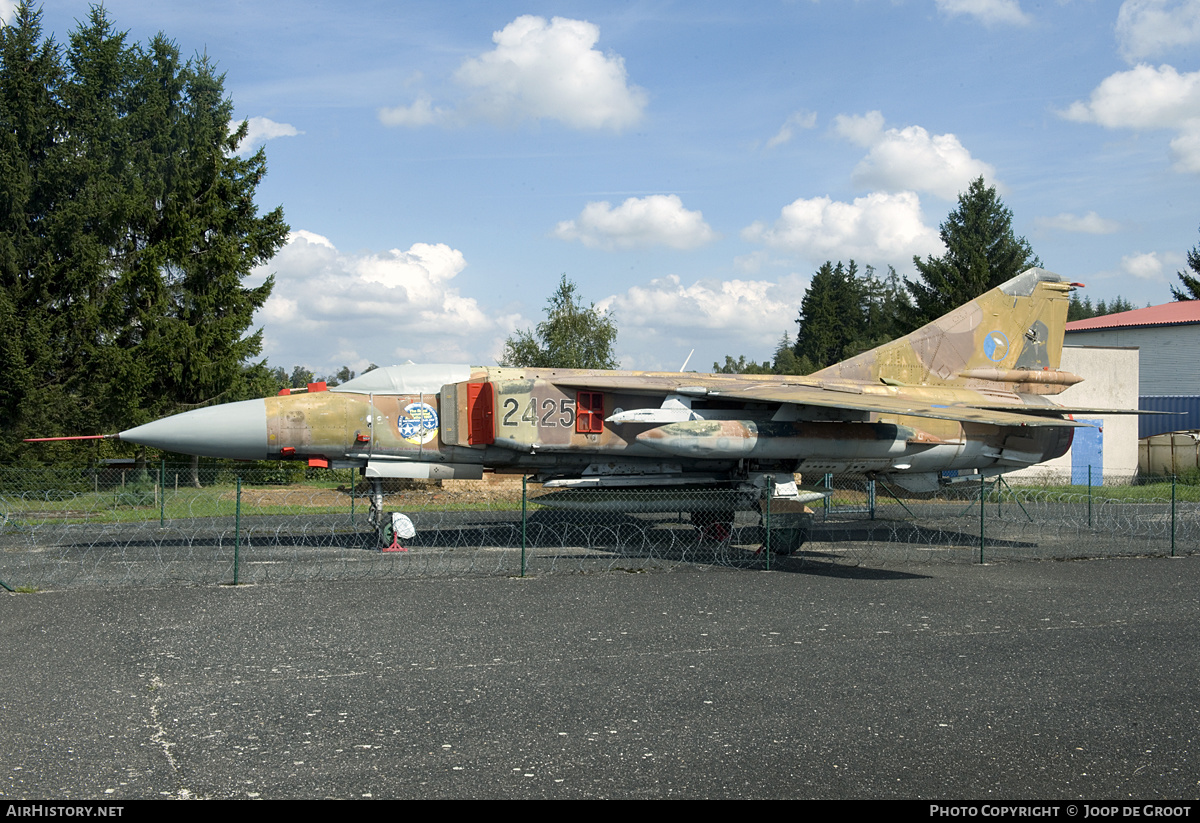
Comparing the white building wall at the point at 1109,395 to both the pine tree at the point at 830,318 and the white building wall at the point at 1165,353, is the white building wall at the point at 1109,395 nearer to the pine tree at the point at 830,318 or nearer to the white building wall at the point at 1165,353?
the white building wall at the point at 1165,353

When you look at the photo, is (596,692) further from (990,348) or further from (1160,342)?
(1160,342)

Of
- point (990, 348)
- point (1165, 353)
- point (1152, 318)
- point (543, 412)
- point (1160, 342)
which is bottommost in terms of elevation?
point (543, 412)

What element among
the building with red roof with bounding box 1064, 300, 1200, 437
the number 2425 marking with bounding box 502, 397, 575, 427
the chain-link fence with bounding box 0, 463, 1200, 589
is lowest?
the chain-link fence with bounding box 0, 463, 1200, 589

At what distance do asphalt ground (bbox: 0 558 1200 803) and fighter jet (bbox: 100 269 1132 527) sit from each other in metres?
3.04

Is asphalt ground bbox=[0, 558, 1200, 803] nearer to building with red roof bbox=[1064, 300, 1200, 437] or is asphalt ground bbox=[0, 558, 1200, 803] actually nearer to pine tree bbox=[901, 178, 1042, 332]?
pine tree bbox=[901, 178, 1042, 332]

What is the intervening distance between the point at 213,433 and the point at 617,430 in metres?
6.24

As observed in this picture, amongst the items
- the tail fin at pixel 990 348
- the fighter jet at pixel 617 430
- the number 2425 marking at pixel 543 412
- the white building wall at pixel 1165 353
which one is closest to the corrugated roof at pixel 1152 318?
the white building wall at pixel 1165 353

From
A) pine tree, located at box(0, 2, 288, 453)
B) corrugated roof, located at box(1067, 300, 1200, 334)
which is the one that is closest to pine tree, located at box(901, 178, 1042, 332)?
corrugated roof, located at box(1067, 300, 1200, 334)

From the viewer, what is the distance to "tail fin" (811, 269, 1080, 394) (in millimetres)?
16594

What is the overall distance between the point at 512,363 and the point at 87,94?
63.7ft

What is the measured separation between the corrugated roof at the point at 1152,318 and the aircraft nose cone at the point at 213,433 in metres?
43.5

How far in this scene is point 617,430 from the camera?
46.8 ft

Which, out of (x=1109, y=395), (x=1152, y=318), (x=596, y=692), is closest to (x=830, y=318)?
(x=1152, y=318)

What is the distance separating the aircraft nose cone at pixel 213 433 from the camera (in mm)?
12859
